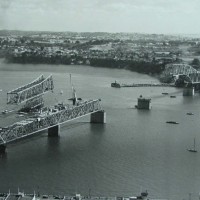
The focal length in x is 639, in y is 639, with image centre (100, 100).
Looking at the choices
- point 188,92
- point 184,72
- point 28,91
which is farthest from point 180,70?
point 28,91

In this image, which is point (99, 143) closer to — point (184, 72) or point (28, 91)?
point (28, 91)

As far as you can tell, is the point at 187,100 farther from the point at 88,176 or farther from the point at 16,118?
the point at 88,176

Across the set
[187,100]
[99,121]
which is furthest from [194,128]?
[187,100]

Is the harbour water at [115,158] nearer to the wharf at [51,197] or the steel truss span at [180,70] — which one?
the wharf at [51,197]

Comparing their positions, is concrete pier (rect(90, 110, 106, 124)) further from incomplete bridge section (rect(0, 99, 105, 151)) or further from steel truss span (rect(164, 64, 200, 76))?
steel truss span (rect(164, 64, 200, 76))

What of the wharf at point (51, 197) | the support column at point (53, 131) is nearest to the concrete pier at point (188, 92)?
the support column at point (53, 131)
